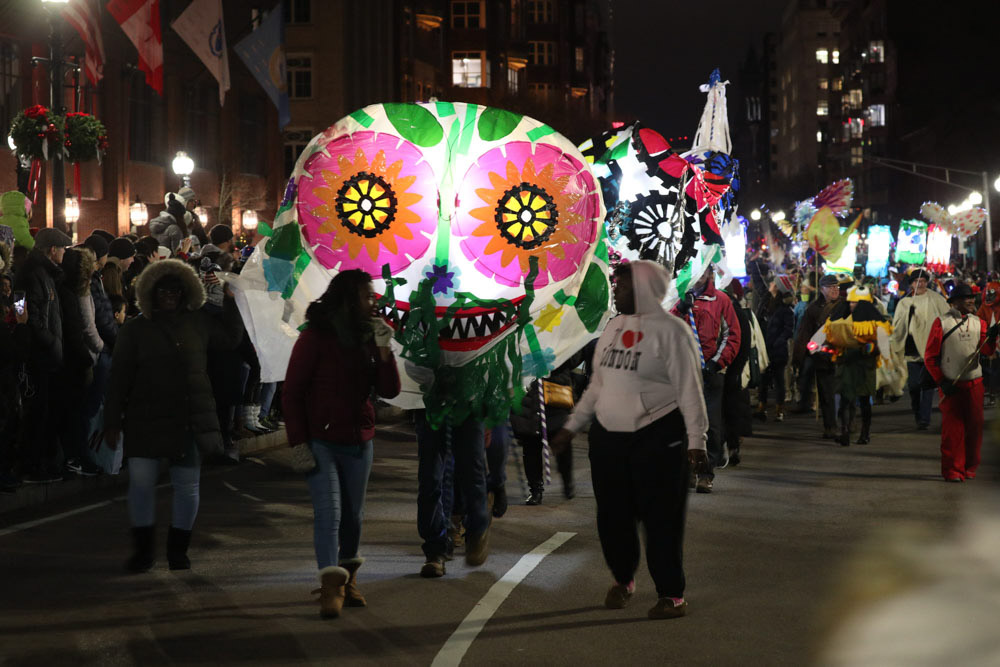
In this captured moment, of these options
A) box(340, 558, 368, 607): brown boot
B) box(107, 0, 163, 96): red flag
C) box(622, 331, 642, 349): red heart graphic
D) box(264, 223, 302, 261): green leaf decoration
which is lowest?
box(340, 558, 368, 607): brown boot

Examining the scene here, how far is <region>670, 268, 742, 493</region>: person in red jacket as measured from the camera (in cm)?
1266

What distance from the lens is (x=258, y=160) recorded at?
47438 millimetres

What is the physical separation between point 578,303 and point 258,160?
40.0 m

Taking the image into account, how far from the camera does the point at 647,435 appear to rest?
24.5ft

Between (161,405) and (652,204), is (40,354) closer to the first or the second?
(161,405)

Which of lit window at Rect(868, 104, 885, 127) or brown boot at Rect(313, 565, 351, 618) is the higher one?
lit window at Rect(868, 104, 885, 127)

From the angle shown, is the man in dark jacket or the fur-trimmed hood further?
the man in dark jacket

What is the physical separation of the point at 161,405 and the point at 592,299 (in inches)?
105

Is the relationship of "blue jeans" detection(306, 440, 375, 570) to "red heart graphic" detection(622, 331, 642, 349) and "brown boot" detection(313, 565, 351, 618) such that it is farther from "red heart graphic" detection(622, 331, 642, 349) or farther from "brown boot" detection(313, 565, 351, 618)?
"red heart graphic" detection(622, 331, 642, 349)

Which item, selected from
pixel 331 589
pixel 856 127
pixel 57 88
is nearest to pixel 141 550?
pixel 331 589

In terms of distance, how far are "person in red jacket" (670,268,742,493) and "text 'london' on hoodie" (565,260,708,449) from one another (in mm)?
4979

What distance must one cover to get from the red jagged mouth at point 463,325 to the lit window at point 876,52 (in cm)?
12027

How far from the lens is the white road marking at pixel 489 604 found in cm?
657

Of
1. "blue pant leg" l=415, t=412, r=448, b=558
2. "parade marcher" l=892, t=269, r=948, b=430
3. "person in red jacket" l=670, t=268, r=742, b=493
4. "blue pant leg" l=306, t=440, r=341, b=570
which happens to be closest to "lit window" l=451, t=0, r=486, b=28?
"parade marcher" l=892, t=269, r=948, b=430
